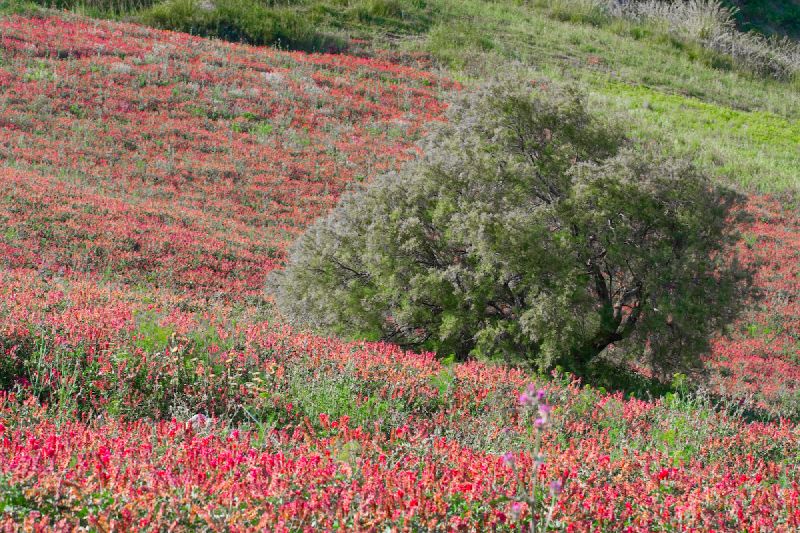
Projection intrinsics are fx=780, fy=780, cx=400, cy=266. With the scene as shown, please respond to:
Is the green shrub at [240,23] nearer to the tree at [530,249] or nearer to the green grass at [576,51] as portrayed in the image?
the green grass at [576,51]

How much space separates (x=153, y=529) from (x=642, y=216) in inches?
311

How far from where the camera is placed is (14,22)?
28141 mm

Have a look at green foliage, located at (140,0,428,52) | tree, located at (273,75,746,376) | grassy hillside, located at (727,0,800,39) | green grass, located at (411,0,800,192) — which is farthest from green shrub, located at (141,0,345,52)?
grassy hillside, located at (727,0,800,39)

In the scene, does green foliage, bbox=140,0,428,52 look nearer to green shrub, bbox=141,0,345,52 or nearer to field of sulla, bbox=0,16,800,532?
green shrub, bbox=141,0,345,52

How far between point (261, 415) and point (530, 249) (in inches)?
175

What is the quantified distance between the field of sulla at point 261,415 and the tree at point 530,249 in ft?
3.29

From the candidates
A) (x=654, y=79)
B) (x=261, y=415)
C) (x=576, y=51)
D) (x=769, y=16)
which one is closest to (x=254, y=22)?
(x=576, y=51)

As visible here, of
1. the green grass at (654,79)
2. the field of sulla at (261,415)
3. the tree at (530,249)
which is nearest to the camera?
the field of sulla at (261,415)

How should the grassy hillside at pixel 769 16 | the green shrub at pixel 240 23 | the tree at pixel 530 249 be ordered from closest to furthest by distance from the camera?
1. the tree at pixel 530 249
2. the green shrub at pixel 240 23
3. the grassy hillside at pixel 769 16

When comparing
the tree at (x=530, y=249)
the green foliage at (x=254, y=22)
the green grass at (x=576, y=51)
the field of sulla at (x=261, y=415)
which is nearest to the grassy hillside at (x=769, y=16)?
the green grass at (x=576, y=51)

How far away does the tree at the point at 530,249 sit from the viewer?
30.5ft

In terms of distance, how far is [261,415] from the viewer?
5.79m

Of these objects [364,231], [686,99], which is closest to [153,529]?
[364,231]

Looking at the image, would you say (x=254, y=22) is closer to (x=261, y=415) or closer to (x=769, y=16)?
(x=261, y=415)
